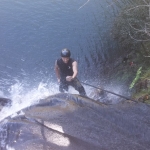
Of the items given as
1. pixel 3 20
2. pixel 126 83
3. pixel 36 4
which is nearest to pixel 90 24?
pixel 36 4

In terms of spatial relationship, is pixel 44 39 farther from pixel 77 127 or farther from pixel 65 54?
pixel 77 127

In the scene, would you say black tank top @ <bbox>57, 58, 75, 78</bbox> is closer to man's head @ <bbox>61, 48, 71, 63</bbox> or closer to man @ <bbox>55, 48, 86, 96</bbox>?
man @ <bbox>55, 48, 86, 96</bbox>

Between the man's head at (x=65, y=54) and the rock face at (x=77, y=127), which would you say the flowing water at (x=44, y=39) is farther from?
the rock face at (x=77, y=127)

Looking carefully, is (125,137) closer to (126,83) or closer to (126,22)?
(126,83)

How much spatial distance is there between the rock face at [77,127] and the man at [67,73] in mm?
1970

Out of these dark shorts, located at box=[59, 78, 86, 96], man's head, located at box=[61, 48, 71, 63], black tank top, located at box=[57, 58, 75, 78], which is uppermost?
man's head, located at box=[61, 48, 71, 63]

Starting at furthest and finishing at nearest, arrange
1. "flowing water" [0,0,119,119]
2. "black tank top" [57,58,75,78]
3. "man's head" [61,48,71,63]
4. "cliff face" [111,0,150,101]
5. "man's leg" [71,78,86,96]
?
"flowing water" [0,0,119,119], "cliff face" [111,0,150,101], "man's leg" [71,78,86,96], "black tank top" [57,58,75,78], "man's head" [61,48,71,63]

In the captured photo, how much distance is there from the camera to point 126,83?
977 centimetres

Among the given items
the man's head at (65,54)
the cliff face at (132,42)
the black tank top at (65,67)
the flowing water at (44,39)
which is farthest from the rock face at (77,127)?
the flowing water at (44,39)

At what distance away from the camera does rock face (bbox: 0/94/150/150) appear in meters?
4.27

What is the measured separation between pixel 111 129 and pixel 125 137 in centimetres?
30

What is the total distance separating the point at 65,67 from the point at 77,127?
10.2 ft

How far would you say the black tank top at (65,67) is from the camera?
7453 millimetres

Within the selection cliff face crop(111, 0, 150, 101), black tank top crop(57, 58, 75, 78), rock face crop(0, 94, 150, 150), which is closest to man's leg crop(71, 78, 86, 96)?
black tank top crop(57, 58, 75, 78)
